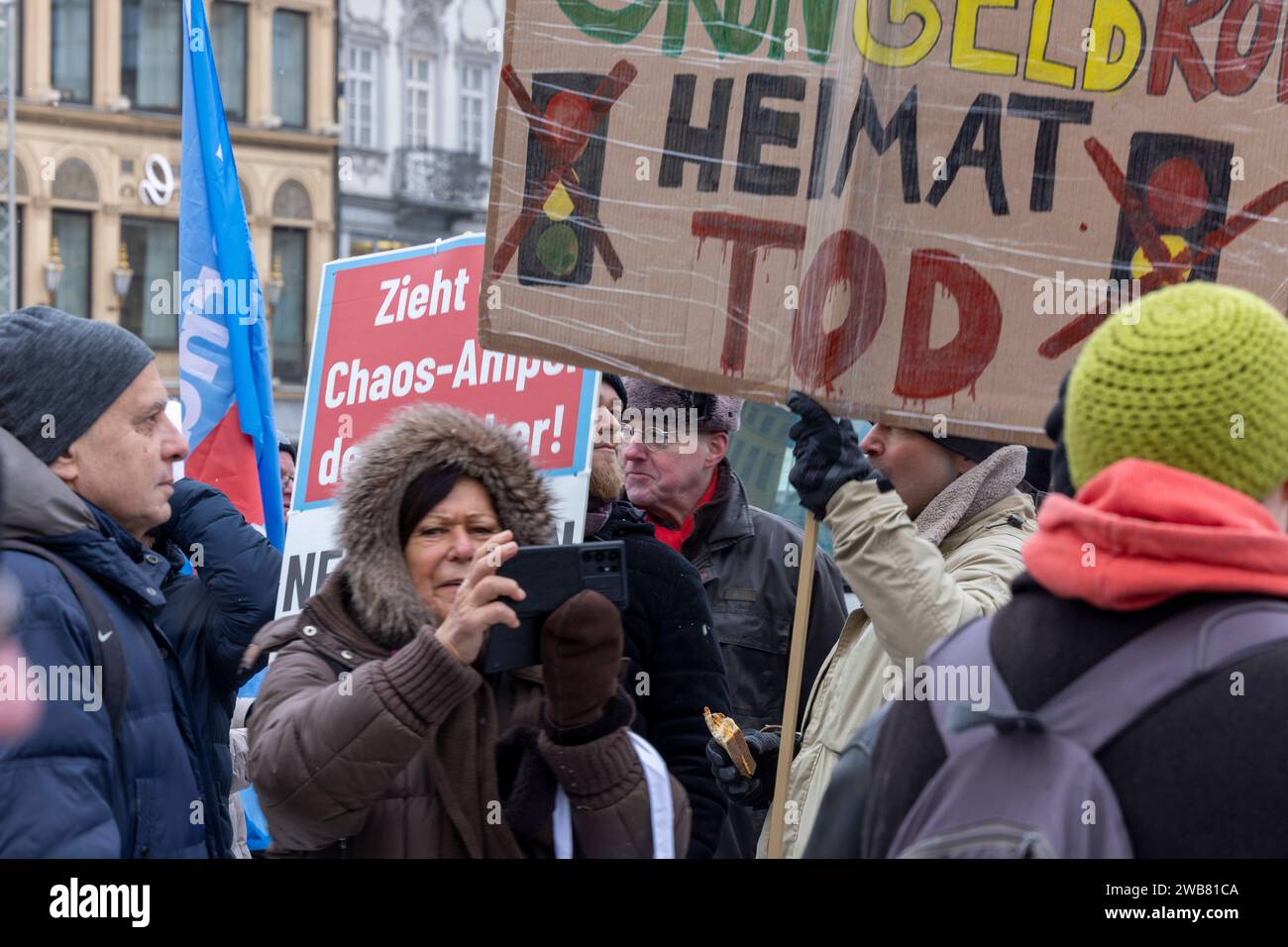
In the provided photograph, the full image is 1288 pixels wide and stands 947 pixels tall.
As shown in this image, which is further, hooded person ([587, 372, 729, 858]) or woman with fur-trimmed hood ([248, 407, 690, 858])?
hooded person ([587, 372, 729, 858])

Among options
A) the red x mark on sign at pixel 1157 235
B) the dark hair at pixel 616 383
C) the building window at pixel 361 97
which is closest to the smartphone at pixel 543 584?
the red x mark on sign at pixel 1157 235

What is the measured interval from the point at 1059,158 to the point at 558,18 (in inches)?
40.6

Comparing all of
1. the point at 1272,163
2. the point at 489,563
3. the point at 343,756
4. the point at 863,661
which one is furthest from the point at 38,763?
the point at 1272,163

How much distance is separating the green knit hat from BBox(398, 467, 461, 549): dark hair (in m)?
1.47

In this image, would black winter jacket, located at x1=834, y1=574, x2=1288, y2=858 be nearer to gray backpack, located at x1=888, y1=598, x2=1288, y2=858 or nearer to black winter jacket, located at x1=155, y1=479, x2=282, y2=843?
gray backpack, located at x1=888, y1=598, x2=1288, y2=858

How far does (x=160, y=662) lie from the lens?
9.45 feet

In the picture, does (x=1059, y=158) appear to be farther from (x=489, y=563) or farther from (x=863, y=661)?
(x=489, y=563)

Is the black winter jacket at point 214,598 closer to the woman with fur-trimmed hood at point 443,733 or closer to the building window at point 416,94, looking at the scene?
the woman with fur-trimmed hood at point 443,733

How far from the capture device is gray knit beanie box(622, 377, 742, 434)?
4543 millimetres

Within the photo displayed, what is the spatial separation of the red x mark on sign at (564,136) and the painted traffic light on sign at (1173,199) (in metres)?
1.01

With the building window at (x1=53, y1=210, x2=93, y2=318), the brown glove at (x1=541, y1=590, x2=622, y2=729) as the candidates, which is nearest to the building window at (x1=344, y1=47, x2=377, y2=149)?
the building window at (x1=53, y1=210, x2=93, y2=318)

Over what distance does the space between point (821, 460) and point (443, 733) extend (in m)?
0.87

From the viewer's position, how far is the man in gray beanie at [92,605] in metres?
2.54

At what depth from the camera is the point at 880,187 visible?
3283mm
